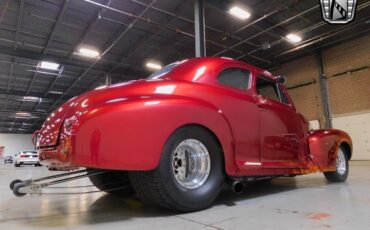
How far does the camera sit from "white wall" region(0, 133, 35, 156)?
39062mm

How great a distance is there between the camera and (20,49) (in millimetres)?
12414

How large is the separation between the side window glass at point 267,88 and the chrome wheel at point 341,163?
148cm

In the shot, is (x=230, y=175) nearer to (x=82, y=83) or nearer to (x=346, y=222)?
(x=346, y=222)

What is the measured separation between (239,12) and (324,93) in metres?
6.81

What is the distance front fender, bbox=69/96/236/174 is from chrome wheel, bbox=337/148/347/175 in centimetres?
300

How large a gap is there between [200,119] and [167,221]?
85cm

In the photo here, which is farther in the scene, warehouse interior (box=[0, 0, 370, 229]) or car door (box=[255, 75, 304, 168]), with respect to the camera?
warehouse interior (box=[0, 0, 370, 229])

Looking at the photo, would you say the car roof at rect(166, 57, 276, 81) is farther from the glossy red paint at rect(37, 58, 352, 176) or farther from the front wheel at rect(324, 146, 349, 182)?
the front wheel at rect(324, 146, 349, 182)

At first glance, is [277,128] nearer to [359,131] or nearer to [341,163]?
[341,163]

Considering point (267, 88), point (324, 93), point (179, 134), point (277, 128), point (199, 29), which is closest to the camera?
point (179, 134)

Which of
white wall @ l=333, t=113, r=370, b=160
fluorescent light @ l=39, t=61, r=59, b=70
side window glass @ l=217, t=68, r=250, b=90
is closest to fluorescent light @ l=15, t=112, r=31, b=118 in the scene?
fluorescent light @ l=39, t=61, r=59, b=70

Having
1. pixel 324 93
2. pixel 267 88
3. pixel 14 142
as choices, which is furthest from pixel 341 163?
pixel 14 142

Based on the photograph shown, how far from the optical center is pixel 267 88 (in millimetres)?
3666

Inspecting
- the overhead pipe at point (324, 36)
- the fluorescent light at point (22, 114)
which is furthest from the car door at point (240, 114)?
the fluorescent light at point (22, 114)
